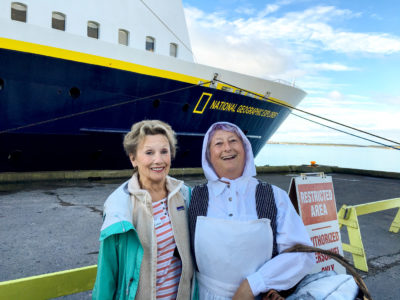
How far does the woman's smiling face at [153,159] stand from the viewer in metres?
1.74

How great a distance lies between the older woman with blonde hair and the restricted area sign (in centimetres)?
123

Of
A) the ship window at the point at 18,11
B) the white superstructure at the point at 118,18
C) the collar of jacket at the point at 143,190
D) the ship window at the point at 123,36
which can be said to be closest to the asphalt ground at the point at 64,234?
the collar of jacket at the point at 143,190

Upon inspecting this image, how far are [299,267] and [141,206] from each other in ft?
2.86

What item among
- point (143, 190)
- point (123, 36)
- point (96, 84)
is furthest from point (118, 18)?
point (143, 190)

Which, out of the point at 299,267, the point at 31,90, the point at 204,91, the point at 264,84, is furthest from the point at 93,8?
the point at 299,267

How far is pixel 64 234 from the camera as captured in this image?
419 cm

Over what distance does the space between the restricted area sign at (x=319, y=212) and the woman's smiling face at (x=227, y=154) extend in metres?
1.01

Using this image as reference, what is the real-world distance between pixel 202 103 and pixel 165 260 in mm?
8130

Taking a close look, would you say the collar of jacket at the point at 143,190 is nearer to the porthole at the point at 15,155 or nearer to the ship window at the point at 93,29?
the porthole at the point at 15,155

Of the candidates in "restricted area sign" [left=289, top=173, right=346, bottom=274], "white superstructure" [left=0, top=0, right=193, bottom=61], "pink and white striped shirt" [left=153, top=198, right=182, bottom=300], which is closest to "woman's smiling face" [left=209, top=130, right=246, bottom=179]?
"pink and white striped shirt" [left=153, top=198, right=182, bottom=300]

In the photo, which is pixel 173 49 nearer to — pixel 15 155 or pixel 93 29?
pixel 93 29

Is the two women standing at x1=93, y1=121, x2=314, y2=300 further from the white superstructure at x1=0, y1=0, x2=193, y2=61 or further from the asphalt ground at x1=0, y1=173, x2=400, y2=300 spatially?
the white superstructure at x1=0, y1=0, x2=193, y2=61

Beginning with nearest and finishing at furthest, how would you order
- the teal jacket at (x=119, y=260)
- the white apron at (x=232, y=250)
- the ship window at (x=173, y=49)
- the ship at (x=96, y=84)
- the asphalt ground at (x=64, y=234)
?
the teal jacket at (x=119, y=260), the white apron at (x=232, y=250), the asphalt ground at (x=64, y=234), the ship at (x=96, y=84), the ship window at (x=173, y=49)

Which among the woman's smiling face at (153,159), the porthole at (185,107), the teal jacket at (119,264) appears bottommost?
the teal jacket at (119,264)
